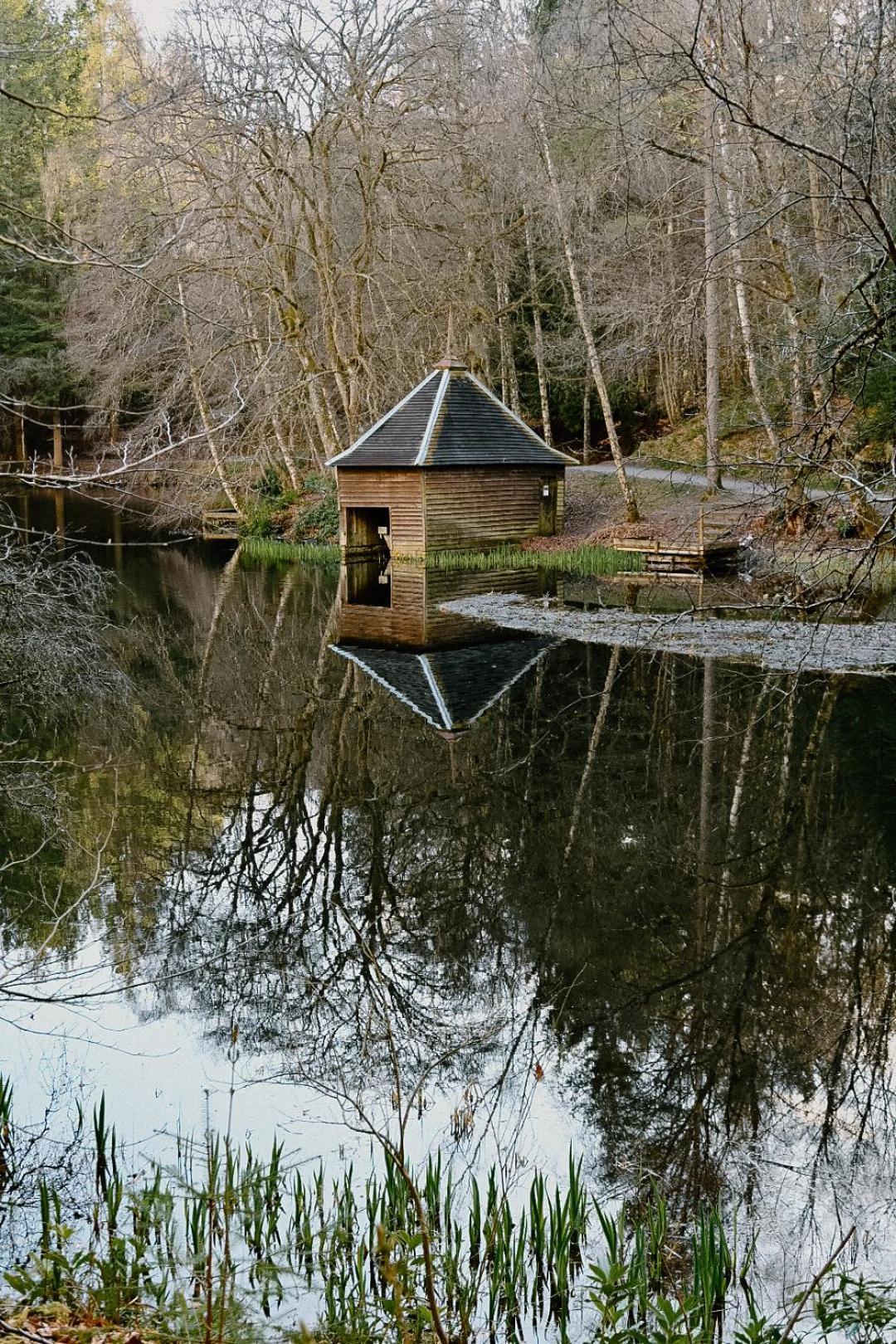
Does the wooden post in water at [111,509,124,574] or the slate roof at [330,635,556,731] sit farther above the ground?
the wooden post in water at [111,509,124,574]

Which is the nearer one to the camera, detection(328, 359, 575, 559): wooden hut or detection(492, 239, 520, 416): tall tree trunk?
detection(328, 359, 575, 559): wooden hut

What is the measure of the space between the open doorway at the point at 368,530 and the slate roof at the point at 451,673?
9459 millimetres

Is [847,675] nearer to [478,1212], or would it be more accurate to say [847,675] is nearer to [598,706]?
[598,706]

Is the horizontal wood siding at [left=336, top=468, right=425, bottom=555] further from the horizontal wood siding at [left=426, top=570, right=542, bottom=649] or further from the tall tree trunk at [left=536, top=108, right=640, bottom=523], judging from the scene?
the tall tree trunk at [left=536, top=108, right=640, bottom=523]

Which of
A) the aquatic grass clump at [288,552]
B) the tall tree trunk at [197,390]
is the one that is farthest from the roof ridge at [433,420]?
the tall tree trunk at [197,390]

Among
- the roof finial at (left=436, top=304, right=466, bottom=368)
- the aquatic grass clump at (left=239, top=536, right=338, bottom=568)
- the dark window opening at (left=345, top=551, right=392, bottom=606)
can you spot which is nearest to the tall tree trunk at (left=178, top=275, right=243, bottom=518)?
the aquatic grass clump at (left=239, top=536, right=338, bottom=568)

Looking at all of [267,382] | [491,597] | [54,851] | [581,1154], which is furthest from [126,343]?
[581,1154]

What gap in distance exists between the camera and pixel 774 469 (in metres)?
4.20

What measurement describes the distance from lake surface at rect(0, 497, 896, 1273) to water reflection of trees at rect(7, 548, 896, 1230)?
25 mm

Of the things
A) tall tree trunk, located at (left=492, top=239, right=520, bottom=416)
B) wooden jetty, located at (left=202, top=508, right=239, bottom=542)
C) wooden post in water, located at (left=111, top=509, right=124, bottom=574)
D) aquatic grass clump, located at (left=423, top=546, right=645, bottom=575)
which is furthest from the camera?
wooden jetty, located at (left=202, top=508, right=239, bottom=542)

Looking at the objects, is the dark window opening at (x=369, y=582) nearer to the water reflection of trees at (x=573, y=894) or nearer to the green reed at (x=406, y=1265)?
the water reflection of trees at (x=573, y=894)

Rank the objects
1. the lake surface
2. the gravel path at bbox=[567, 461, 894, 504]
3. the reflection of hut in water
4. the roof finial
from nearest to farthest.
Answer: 1. the lake surface
2. the reflection of hut in water
3. the roof finial
4. the gravel path at bbox=[567, 461, 894, 504]

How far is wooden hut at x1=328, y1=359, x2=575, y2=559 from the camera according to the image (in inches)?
951

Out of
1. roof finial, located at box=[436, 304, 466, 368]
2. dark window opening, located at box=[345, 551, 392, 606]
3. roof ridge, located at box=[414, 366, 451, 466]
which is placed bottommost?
dark window opening, located at box=[345, 551, 392, 606]
